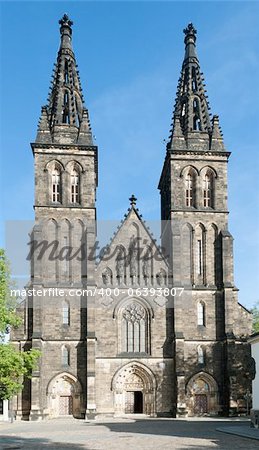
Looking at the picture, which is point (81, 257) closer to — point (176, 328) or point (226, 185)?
point (176, 328)

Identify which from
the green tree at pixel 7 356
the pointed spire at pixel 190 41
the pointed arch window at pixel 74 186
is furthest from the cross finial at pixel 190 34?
the green tree at pixel 7 356

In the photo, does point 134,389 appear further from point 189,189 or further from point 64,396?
point 189,189

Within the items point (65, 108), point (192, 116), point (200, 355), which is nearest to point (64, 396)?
point (200, 355)

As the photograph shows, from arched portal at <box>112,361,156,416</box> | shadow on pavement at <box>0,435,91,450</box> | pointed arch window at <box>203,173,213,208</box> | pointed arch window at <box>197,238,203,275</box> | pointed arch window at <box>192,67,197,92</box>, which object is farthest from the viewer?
pointed arch window at <box>192,67,197,92</box>

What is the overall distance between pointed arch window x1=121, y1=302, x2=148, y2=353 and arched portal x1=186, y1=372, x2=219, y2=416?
13.7 feet

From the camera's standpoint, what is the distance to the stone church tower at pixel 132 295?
45.4 metres

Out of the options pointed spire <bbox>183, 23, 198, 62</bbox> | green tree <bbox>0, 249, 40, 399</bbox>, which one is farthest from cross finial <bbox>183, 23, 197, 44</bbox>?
green tree <bbox>0, 249, 40, 399</bbox>

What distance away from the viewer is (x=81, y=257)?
48312 mm

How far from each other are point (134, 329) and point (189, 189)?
11.9 metres

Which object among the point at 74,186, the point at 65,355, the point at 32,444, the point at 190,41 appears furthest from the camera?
the point at 190,41

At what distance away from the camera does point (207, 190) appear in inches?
1996

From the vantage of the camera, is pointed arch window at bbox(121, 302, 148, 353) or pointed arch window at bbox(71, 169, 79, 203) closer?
pointed arch window at bbox(121, 302, 148, 353)

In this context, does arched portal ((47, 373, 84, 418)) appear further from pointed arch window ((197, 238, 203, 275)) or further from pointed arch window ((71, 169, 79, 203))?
pointed arch window ((71, 169, 79, 203))

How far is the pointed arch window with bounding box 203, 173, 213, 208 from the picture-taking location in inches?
1984
